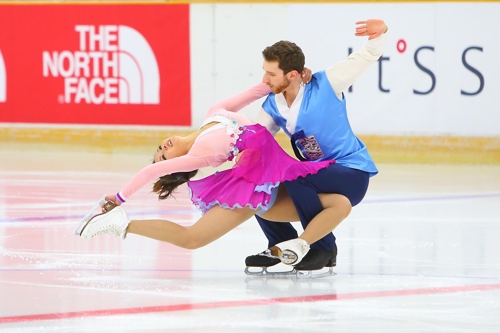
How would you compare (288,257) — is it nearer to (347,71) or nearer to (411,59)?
(347,71)

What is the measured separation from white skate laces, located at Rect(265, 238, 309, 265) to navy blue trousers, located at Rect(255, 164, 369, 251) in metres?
0.14

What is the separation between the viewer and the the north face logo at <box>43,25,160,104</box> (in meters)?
8.32

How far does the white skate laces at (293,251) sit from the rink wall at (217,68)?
416 cm

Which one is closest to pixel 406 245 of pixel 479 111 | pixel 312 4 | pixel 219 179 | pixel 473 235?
pixel 473 235

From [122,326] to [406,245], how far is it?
1.83 metres

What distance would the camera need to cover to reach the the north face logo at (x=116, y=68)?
832 centimetres

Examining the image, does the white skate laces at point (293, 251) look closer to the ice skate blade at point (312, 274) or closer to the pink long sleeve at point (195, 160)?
the ice skate blade at point (312, 274)

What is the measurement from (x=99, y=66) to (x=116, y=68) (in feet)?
0.51

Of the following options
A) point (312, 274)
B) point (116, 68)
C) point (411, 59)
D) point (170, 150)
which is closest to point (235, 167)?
point (170, 150)

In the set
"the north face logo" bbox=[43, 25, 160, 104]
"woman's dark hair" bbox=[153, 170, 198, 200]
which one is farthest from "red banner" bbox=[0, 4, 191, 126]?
"woman's dark hair" bbox=[153, 170, 198, 200]

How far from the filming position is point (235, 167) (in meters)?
3.71

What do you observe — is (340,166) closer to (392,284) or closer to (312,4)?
(392,284)

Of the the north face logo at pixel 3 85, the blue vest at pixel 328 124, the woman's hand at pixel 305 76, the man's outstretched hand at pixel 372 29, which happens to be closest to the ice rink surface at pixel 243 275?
the blue vest at pixel 328 124

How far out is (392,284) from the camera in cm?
359
